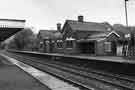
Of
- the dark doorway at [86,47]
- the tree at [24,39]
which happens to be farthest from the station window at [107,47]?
the tree at [24,39]

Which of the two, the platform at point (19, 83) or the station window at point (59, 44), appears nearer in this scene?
the platform at point (19, 83)

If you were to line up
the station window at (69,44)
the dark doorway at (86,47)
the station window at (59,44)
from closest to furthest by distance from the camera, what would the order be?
the dark doorway at (86,47), the station window at (69,44), the station window at (59,44)

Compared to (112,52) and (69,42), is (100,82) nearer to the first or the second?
(112,52)

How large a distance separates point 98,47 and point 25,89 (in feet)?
76.3

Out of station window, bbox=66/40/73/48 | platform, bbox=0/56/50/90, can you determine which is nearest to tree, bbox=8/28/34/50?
station window, bbox=66/40/73/48

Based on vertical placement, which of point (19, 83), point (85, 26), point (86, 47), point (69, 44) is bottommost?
point (19, 83)

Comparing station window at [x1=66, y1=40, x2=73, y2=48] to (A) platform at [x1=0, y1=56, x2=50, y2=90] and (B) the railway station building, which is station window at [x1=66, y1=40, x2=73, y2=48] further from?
A: (A) platform at [x1=0, y1=56, x2=50, y2=90]

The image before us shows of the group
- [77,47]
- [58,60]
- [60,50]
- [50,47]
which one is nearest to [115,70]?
[58,60]

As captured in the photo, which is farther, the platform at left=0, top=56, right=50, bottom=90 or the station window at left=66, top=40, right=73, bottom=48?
the station window at left=66, top=40, right=73, bottom=48

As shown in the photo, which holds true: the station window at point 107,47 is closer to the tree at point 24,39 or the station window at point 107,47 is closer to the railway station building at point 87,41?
the railway station building at point 87,41

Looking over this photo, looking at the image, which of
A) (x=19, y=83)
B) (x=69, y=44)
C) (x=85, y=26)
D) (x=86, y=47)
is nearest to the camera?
(x=19, y=83)

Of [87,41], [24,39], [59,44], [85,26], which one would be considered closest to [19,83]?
[87,41]

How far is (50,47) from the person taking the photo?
47344 mm

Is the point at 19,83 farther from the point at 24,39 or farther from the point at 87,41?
the point at 24,39
